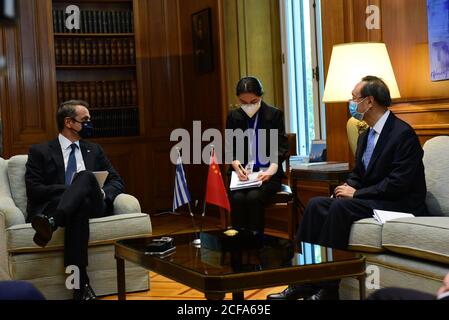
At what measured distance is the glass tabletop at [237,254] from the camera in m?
2.60

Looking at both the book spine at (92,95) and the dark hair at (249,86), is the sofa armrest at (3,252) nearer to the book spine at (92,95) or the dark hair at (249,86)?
the dark hair at (249,86)

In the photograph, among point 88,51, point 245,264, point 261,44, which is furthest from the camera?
point 88,51

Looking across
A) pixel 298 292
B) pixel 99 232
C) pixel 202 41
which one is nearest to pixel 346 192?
pixel 298 292

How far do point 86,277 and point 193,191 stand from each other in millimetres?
3556

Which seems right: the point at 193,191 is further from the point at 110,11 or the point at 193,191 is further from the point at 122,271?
the point at 122,271

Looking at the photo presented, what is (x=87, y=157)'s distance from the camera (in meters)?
4.28

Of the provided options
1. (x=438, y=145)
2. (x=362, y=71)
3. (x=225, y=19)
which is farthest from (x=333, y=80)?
(x=225, y=19)

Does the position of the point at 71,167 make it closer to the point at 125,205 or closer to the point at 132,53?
the point at 125,205

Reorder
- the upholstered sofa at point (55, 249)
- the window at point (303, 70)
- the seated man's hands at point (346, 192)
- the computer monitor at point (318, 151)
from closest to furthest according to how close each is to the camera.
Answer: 1. the seated man's hands at point (346, 192)
2. the upholstered sofa at point (55, 249)
3. the computer monitor at point (318, 151)
4. the window at point (303, 70)

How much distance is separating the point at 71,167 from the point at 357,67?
1796 millimetres

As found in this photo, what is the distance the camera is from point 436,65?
13.2 feet

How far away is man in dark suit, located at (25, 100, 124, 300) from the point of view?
12.2 ft

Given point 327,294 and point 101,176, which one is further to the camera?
point 101,176

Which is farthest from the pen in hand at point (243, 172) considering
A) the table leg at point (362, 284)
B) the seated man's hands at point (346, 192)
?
the table leg at point (362, 284)
